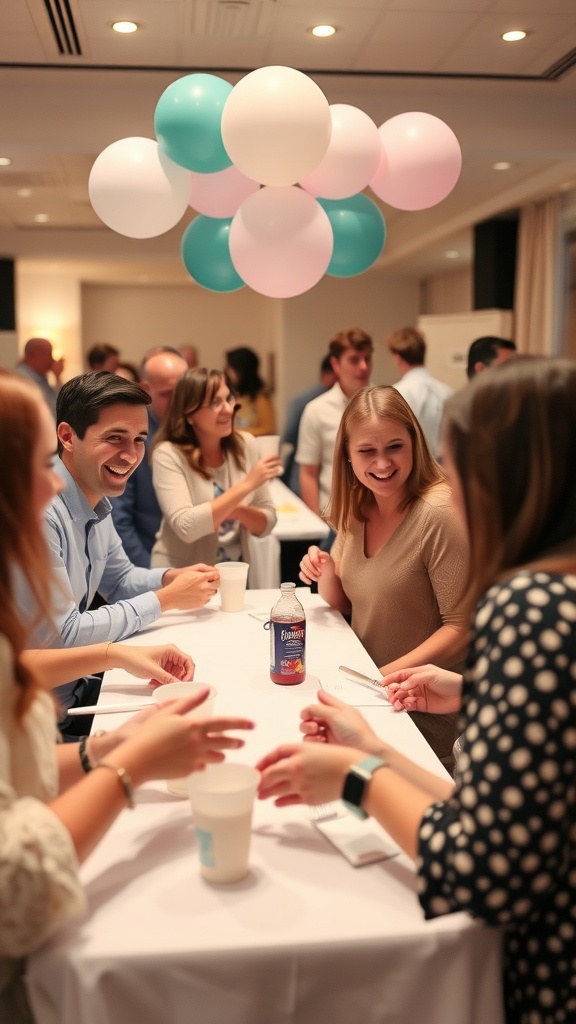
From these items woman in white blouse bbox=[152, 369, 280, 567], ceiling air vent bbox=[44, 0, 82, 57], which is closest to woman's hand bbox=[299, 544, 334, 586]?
woman in white blouse bbox=[152, 369, 280, 567]

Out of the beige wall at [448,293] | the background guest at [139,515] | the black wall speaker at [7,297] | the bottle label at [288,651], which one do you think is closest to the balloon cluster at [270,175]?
the background guest at [139,515]

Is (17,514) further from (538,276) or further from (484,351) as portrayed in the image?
(538,276)

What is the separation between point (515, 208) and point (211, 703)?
6609 mm

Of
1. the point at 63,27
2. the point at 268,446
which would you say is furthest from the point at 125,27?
the point at 268,446

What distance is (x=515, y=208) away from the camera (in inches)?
276

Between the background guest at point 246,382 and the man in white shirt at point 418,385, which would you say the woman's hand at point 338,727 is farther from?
the background guest at point 246,382

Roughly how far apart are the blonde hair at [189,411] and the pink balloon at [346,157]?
0.71 meters

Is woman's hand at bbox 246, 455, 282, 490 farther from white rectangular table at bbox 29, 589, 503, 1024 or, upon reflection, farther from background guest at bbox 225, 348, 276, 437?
background guest at bbox 225, 348, 276, 437

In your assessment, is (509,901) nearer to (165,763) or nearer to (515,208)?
(165,763)

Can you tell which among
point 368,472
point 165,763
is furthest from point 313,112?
point 165,763

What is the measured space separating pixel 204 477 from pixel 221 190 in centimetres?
96

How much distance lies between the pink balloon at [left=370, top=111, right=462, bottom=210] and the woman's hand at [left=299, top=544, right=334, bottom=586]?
4.51 feet

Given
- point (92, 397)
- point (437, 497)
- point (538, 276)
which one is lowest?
point (437, 497)

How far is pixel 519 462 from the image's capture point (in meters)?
0.95
